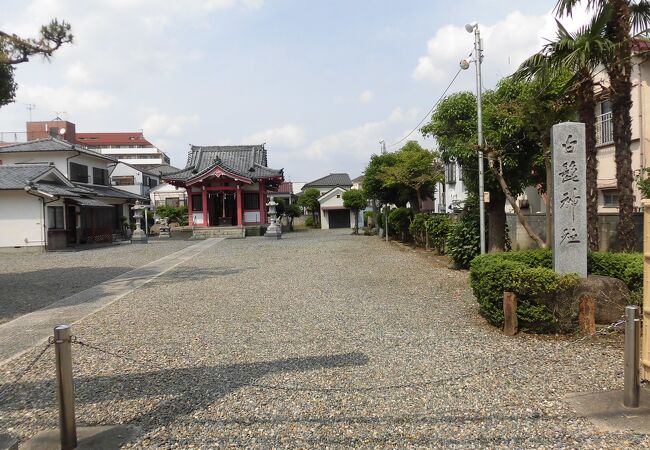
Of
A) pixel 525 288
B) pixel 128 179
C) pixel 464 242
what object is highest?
pixel 128 179

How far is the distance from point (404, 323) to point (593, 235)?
3.91 meters

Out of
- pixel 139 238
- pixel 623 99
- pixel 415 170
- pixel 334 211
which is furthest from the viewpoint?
pixel 334 211

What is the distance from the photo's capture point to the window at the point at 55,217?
2259cm

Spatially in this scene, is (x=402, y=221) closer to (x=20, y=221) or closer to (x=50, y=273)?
(x=50, y=273)

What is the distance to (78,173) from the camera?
29.4 meters

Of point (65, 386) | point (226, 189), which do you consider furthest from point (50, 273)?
point (226, 189)

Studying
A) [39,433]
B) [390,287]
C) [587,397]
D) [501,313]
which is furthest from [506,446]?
[390,287]

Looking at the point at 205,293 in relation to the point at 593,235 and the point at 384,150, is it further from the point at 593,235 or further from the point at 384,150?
the point at 384,150

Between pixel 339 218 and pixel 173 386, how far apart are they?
1580 inches

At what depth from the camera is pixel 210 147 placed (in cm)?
3588

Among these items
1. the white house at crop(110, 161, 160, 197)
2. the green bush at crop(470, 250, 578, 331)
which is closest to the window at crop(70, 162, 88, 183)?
the white house at crop(110, 161, 160, 197)

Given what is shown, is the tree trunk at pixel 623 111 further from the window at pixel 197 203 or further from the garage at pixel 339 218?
the garage at pixel 339 218

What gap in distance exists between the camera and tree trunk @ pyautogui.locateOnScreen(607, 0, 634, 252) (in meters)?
7.42

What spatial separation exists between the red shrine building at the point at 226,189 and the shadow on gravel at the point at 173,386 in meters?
25.6
